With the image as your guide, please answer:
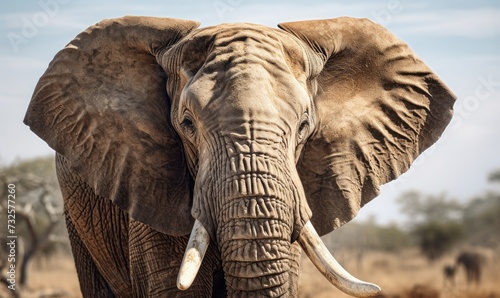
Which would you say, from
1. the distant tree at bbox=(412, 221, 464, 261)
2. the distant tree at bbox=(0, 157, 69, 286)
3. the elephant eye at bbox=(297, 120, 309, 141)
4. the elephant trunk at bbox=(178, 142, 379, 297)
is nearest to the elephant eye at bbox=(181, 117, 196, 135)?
the elephant trunk at bbox=(178, 142, 379, 297)

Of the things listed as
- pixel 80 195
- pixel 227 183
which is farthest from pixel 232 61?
pixel 80 195

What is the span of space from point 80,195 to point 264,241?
2348 millimetres

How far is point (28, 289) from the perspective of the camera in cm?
1523

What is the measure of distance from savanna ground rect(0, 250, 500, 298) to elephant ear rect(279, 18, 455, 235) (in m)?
6.19

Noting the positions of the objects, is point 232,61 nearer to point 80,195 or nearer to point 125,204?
point 125,204

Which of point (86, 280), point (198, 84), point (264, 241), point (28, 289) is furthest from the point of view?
point (28, 289)

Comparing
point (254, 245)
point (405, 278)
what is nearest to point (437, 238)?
point (405, 278)

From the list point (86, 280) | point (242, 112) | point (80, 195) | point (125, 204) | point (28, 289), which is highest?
point (242, 112)

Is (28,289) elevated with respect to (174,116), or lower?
lower

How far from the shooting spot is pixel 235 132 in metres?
4.98

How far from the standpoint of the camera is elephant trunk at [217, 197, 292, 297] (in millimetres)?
4809

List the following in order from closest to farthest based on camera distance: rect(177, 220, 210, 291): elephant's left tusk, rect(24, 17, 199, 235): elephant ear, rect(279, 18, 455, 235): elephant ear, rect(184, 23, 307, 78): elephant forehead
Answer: rect(177, 220, 210, 291): elephant's left tusk, rect(184, 23, 307, 78): elephant forehead, rect(24, 17, 199, 235): elephant ear, rect(279, 18, 455, 235): elephant ear

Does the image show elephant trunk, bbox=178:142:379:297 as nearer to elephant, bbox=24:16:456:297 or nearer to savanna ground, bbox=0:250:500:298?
elephant, bbox=24:16:456:297

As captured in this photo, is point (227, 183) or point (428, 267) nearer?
point (227, 183)
